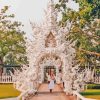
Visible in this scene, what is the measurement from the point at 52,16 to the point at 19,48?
28694 mm

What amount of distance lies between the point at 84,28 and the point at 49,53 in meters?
13.8

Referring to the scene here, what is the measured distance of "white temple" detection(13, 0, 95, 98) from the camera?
3250cm

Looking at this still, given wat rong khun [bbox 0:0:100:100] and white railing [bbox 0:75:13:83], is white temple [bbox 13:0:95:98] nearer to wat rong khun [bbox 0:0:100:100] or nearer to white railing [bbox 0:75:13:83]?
wat rong khun [bbox 0:0:100:100]

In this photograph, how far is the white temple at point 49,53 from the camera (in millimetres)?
32500

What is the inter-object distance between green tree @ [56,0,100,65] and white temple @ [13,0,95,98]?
1117 cm

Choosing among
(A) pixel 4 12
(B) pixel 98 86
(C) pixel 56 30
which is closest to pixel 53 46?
(C) pixel 56 30

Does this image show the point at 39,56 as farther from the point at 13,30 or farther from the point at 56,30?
the point at 13,30

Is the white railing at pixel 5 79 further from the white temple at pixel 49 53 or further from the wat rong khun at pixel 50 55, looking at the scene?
the white temple at pixel 49 53

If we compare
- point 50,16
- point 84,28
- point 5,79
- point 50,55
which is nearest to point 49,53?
point 50,55

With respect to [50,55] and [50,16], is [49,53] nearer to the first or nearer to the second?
[50,55]

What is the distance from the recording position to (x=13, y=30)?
5856 centimetres

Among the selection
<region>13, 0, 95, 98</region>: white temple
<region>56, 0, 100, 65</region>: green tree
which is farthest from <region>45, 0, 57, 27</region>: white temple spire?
<region>56, 0, 100, 65</region>: green tree

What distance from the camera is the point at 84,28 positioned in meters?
47.0

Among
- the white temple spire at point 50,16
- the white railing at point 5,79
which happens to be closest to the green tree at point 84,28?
the white railing at point 5,79
